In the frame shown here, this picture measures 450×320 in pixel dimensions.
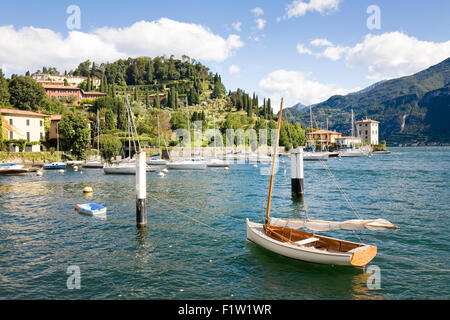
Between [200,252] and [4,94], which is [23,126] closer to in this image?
[4,94]

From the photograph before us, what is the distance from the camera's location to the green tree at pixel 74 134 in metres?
82.6

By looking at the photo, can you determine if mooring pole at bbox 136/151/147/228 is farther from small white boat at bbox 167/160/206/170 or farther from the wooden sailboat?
small white boat at bbox 167/160/206/170

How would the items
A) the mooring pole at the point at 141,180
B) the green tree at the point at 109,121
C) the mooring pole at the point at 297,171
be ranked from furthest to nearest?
the green tree at the point at 109,121 → the mooring pole at the point at 297,171 → the mooring pole at the point at 141,180

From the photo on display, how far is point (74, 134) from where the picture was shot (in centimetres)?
8306

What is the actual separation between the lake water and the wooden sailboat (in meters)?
0.59

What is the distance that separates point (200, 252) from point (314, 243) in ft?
18.4

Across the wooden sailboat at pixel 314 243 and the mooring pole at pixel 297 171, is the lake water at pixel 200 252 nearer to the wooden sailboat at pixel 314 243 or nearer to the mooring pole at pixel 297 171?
the wooden sailboat at pixel 314 243

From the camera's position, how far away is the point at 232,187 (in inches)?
1617

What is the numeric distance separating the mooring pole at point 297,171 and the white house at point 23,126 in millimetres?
69789

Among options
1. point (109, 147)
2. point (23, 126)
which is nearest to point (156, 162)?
point (109, 147)

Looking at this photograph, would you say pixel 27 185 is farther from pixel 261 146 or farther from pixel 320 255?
pixel 261 146

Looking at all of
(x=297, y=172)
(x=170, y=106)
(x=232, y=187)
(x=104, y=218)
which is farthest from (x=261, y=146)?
(x=104, y=218)

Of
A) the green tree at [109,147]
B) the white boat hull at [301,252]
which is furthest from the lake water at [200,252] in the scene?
the green tree at [109,147]
